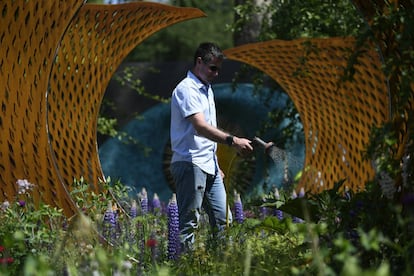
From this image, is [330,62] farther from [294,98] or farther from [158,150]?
[158,150]

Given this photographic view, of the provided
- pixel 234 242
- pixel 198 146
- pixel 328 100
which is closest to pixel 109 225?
pixel 198 146

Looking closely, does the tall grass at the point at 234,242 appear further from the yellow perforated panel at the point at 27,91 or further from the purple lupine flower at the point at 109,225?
the yellow perforated panel at the point at 27,91

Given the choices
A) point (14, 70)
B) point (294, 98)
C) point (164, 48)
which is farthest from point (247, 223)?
point (164, 48)

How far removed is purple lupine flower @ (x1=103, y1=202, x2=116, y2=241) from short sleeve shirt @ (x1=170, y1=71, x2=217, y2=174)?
0.57 metres

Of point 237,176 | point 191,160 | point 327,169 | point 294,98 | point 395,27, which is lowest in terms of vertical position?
point 237,176

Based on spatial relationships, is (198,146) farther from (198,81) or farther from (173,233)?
(173,233)

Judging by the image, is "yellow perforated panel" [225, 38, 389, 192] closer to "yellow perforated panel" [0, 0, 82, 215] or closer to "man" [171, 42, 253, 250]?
"man" [171, 42, 253, 250]

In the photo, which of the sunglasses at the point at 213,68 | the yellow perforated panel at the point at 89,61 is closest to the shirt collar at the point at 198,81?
the sunglasses at the point at 213,68

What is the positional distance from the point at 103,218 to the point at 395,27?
2.44 metres

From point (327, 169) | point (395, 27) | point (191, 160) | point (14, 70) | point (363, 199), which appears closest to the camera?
point (363, 199)

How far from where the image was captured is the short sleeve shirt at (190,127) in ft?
20.1

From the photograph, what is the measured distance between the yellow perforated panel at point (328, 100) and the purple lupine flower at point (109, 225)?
12.5ft

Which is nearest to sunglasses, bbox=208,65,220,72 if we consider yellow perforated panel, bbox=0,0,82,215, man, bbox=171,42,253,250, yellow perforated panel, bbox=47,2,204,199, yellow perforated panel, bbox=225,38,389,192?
man, bbox=171,42,253,250

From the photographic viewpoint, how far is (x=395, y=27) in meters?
5.33
